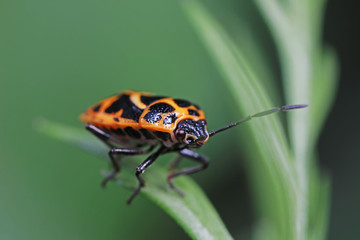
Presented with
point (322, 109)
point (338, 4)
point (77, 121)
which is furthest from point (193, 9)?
point (338, 4)

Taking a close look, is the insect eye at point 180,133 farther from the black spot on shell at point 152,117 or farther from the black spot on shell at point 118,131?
the black spot on shell at point 118,131

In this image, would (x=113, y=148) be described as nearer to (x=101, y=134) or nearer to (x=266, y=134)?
(x=101, y=134)

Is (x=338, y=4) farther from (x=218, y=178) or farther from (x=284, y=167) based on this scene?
(x=284, y=167)

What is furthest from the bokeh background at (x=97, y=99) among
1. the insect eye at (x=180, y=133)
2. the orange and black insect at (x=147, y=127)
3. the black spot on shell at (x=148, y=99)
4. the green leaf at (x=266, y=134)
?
the green leaf at (x=266, y=134)

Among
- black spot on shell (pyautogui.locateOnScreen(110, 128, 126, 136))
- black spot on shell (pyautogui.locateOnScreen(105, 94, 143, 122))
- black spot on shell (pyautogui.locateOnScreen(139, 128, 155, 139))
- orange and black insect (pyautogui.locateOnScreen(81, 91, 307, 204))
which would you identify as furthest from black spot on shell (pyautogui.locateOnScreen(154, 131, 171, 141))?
black spot on shell (pyautogui.locateOnScreen(110, 128, 126, 136))

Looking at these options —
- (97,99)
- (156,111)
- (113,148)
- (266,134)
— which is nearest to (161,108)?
(156,111)

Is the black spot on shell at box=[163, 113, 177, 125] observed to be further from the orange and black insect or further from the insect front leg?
the insect front leg
